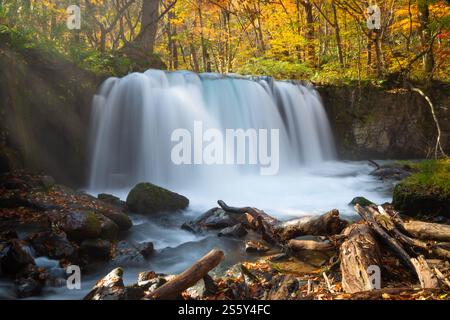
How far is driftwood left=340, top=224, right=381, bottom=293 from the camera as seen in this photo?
3639mm

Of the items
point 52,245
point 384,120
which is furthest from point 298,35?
point 52,245

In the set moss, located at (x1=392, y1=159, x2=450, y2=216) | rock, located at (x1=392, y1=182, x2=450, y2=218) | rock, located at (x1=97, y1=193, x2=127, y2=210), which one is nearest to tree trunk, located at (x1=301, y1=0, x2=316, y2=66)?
moss, located at (x1=392, y1=159, x2=450, y2=216)

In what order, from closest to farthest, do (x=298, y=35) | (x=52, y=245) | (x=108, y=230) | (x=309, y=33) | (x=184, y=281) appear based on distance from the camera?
(x=184, y=281) → (x=52, y=245) → (x=108, y=230) → (x=298, y=35) → (x=309, y=33)

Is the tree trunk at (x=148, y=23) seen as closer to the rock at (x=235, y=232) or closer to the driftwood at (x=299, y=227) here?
the rock at (x=235, y=232)

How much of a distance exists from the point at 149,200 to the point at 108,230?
6.22 ft

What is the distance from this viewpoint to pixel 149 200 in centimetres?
785

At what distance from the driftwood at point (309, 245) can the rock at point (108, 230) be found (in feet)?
9.79

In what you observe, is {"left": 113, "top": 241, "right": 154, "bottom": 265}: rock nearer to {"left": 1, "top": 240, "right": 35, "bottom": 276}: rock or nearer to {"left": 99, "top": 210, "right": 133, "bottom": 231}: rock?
{"left": 99, "top": 210, "right": 133, "bottom": 231}: rock

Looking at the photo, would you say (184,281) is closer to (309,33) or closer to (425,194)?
(425,194)

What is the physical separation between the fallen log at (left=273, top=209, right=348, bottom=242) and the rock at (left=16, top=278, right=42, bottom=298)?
3573 mm

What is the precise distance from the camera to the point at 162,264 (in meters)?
5.56

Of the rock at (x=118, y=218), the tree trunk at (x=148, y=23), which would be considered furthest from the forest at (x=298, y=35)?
the rock at (x=118, y=218)

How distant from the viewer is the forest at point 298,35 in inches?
459

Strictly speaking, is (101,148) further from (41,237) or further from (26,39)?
(41,237)
